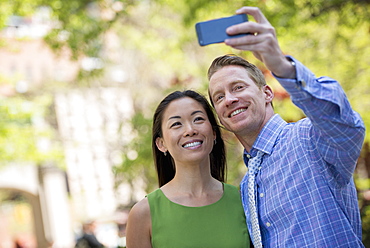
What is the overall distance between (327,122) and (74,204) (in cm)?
2035

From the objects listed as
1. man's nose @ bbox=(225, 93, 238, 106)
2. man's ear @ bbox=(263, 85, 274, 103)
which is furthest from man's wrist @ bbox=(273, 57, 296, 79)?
man's ear @ bbox=(263, 85, 274, 103)

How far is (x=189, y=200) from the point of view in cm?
243

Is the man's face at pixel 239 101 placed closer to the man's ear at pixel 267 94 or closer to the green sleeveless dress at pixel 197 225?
the man's ear at pixel 267 94

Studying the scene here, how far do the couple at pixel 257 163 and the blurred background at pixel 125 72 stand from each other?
7.71 feet

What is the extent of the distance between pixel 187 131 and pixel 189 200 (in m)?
0.33

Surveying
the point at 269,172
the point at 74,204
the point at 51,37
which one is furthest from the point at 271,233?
the point at 74,204

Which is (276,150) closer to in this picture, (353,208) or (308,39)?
(353,208)

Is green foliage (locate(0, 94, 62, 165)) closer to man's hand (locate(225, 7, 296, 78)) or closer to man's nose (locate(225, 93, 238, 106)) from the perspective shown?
man's nose (locate(225, 93, 238, 106))

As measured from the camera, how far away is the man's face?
218cm

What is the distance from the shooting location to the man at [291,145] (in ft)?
5.41

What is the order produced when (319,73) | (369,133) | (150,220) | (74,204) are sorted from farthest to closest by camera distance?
1. (74,204)
2. (319,73)
3. (369,133)
4. (150,220)

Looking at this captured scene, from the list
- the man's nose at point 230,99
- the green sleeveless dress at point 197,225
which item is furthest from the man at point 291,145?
the green sleeveless dress at point 197,225

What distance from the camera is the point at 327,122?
66.7 inches

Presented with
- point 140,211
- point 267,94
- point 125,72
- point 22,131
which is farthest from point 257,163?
point 125,72
